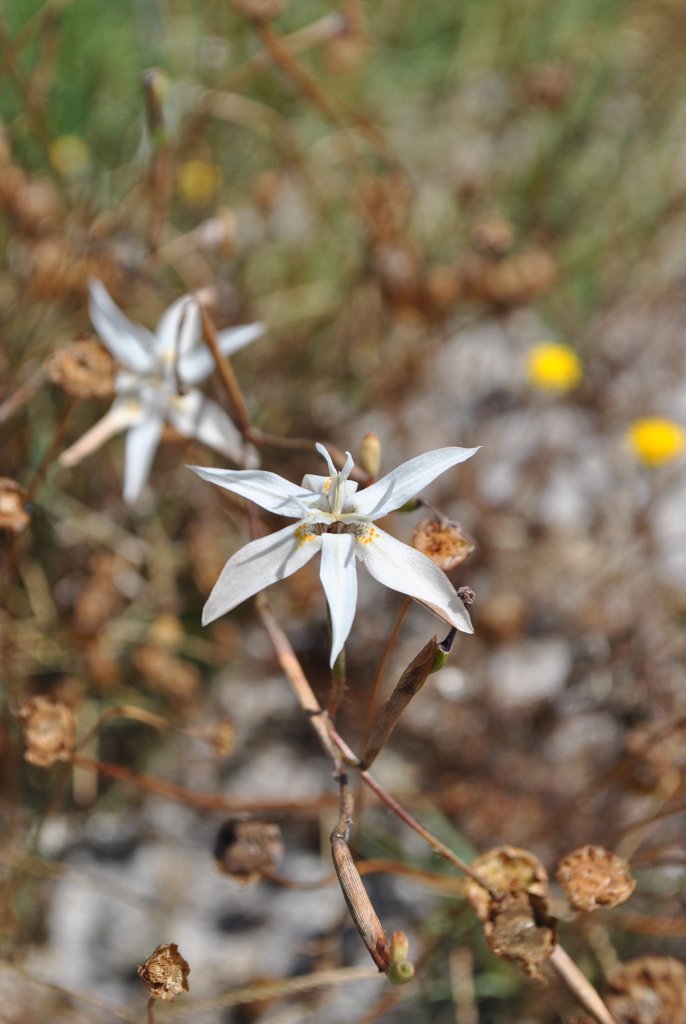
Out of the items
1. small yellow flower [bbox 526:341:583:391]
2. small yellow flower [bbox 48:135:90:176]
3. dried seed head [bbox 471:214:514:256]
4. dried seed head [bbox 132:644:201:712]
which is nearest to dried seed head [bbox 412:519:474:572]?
dried seed head [bbox 132:644:201:712]

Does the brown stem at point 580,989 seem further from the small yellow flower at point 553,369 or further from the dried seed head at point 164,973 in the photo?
the small yellow flower at point 553,369

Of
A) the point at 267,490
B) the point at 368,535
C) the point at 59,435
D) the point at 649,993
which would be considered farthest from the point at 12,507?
the point at 649,993

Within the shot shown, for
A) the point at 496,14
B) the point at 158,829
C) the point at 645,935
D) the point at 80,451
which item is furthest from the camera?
the point at 496,14

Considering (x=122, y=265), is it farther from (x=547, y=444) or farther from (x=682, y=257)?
(x=682, y=257)

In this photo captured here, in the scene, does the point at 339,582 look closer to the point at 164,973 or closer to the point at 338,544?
the point at 338,544

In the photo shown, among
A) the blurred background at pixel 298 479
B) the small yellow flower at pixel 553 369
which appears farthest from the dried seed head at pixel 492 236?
the small yellow flower at pixel 553 369

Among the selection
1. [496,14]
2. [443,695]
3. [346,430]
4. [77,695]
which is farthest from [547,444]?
[496,14]
